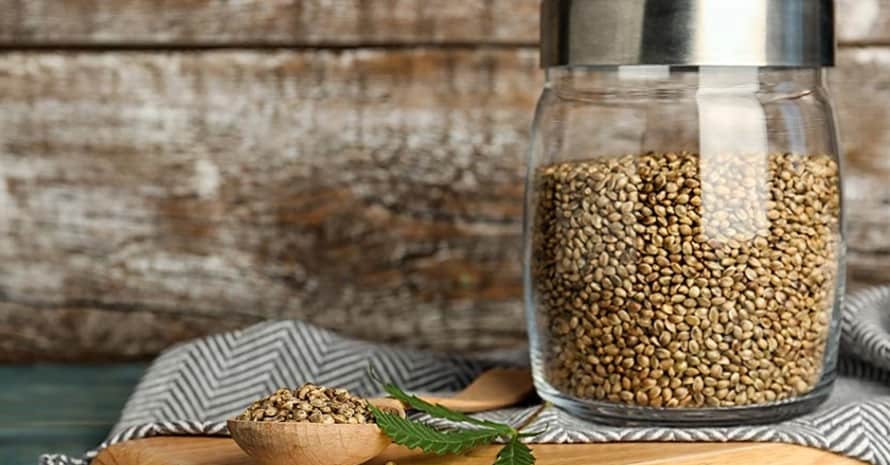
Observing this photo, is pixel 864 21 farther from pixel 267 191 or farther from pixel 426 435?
pixel 426 435

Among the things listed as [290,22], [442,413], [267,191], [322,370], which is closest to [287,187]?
[267,191]

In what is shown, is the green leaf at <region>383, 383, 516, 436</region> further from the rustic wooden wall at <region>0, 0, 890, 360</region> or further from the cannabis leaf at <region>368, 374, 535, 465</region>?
the rustic wooden wall at <region>0, 0, 890, 360</region>

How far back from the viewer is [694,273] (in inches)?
30.1

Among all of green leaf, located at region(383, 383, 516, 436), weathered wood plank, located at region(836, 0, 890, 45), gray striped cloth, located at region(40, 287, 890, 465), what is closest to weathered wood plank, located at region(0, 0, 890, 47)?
weathered wood plank, located at region(836, 0, 890, 45)

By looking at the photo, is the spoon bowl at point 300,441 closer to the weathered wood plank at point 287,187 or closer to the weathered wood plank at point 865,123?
the weathered wood plank at point 287,187

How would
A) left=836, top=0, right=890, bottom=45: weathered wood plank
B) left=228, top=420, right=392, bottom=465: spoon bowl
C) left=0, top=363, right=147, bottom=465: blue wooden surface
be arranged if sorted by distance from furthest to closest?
left=836, top=0, right=890, bottom=45: weathered wood plank < left=0, top=363, right=147, bottom=465: blue wooden surface < left=228, top=420, right=392, bottom=465: spoon bowl

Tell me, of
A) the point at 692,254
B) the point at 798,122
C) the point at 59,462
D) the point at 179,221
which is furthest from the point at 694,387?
the point at 179,221

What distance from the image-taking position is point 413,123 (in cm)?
121

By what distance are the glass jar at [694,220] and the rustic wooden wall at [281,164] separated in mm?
380

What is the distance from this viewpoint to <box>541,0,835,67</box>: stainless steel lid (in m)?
0.75

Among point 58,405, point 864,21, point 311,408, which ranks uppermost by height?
point 864,21

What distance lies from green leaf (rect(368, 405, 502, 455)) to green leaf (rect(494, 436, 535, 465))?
0.02 meters

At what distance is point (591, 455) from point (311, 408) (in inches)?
6.5

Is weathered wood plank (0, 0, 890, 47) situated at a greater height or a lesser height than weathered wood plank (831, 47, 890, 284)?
greater
